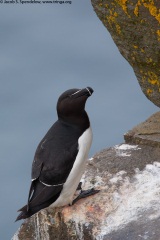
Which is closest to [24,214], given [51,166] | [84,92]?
[51,166]

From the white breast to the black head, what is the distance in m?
0.22

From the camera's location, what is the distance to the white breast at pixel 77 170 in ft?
22.9

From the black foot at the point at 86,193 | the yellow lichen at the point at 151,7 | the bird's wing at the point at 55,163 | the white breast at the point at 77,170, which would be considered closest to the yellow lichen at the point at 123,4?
the yellow lichen at the point at 151,7

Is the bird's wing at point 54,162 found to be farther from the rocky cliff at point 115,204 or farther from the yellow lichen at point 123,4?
the yellow lichen at point 123,4

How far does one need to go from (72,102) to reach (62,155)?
483 mm

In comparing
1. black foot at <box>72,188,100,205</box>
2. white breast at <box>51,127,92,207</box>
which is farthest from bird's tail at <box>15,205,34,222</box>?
black foot at <box>72,188,100,205</box>

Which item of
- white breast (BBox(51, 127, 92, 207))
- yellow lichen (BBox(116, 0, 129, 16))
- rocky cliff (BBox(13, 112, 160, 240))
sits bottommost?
rocky cliff (BBox(13, 112, 160, 240))

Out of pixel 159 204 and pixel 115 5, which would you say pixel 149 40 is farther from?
pixel 159 204

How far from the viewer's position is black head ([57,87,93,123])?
6.91 metres

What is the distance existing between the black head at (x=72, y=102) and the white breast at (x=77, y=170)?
0.22 m

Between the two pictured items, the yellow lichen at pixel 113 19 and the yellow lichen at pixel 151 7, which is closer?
the yellow lichen at pixel 151 7

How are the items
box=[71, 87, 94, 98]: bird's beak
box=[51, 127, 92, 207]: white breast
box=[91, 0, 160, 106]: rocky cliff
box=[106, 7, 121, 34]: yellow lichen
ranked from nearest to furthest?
box=[71, 87, 94, 98]: bird's beak
box=[51, 127, 92, 207]: white breast
box=[91, 0, 160, 106]: rocky cliff
box=[106, 7, 121, 34]: yellow lichen

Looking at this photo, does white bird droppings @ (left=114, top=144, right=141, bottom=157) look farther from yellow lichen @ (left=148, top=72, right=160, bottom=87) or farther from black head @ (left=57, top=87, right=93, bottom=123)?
black head @ (left=57, top=87, right=93, bottom=123)

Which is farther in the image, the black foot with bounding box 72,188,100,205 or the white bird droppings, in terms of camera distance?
the white bird droppings
